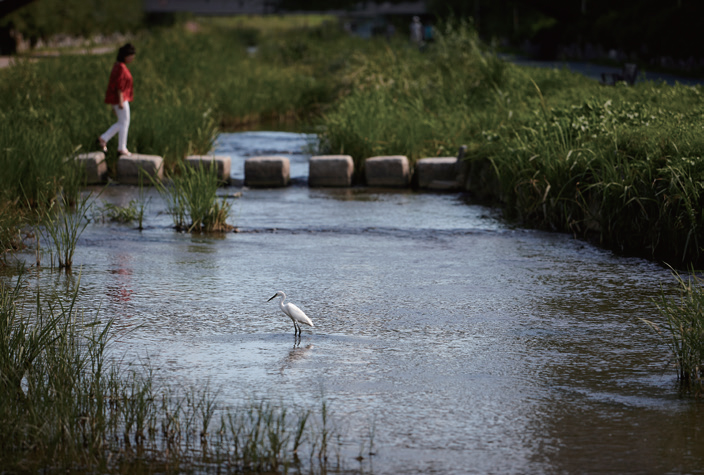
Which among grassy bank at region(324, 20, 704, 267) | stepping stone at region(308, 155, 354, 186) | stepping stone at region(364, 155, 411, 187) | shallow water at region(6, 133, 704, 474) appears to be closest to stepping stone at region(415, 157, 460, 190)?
stepping stone at region(364, 155, 411, 187)

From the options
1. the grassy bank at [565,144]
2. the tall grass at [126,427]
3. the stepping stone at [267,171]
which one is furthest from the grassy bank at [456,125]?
the tall grass at [126,427]

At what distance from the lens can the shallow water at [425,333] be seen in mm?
5000

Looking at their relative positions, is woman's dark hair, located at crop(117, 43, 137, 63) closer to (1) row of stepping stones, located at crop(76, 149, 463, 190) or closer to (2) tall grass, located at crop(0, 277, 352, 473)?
(1) row of stepping stones, located at crop(76, 149, 463, 190)

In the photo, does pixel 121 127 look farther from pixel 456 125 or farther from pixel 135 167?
pixel 456 125

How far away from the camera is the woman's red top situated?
1524 centimetres

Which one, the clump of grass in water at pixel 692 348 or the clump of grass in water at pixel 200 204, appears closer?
the clump of grass in water at pixel 692 348

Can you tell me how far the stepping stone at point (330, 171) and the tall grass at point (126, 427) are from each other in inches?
382

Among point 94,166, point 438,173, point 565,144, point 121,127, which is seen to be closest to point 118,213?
point 94,166

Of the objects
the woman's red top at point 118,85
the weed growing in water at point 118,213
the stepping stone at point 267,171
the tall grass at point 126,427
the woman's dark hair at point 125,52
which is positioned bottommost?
the tall grass at point 126,427

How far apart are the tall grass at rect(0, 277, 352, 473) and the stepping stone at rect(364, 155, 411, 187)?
31.7ft

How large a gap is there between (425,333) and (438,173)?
8.03 metres

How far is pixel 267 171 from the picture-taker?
15133 mm

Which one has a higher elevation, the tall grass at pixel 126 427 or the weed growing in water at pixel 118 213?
the weed growing in water at pixel 118 213

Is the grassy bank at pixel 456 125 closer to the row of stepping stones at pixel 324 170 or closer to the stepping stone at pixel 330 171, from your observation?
the row of stepping stones at pixel 324 170
